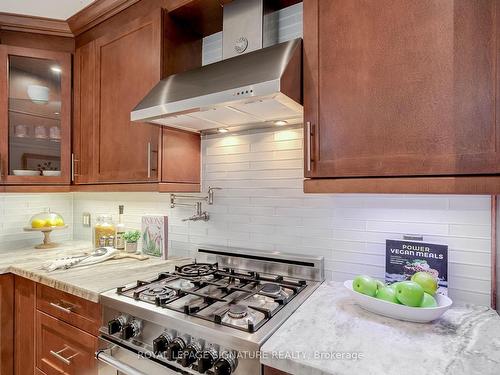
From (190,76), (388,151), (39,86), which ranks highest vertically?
(39,86)

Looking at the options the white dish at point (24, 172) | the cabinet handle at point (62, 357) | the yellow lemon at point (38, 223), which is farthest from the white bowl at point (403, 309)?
the yellow lemon at point (38, 223)

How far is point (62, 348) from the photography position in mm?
1393

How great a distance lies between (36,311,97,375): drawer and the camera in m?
1.27

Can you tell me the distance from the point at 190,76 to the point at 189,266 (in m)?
0.98

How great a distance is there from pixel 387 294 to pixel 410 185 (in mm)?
386

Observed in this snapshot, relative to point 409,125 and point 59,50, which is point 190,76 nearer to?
point 409,125

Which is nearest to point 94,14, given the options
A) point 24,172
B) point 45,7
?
point 45,7

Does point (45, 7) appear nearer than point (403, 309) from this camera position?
No

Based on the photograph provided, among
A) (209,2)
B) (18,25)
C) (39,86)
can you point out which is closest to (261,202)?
(209,2)

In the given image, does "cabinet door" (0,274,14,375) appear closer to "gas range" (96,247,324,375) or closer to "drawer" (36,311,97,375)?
"drawer" (36,311,97,375)

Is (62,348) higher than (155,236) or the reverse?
the reverse

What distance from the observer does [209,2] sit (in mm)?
1448

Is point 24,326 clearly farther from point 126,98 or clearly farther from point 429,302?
point 429,302

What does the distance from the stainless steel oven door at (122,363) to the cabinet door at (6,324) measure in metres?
0.80
